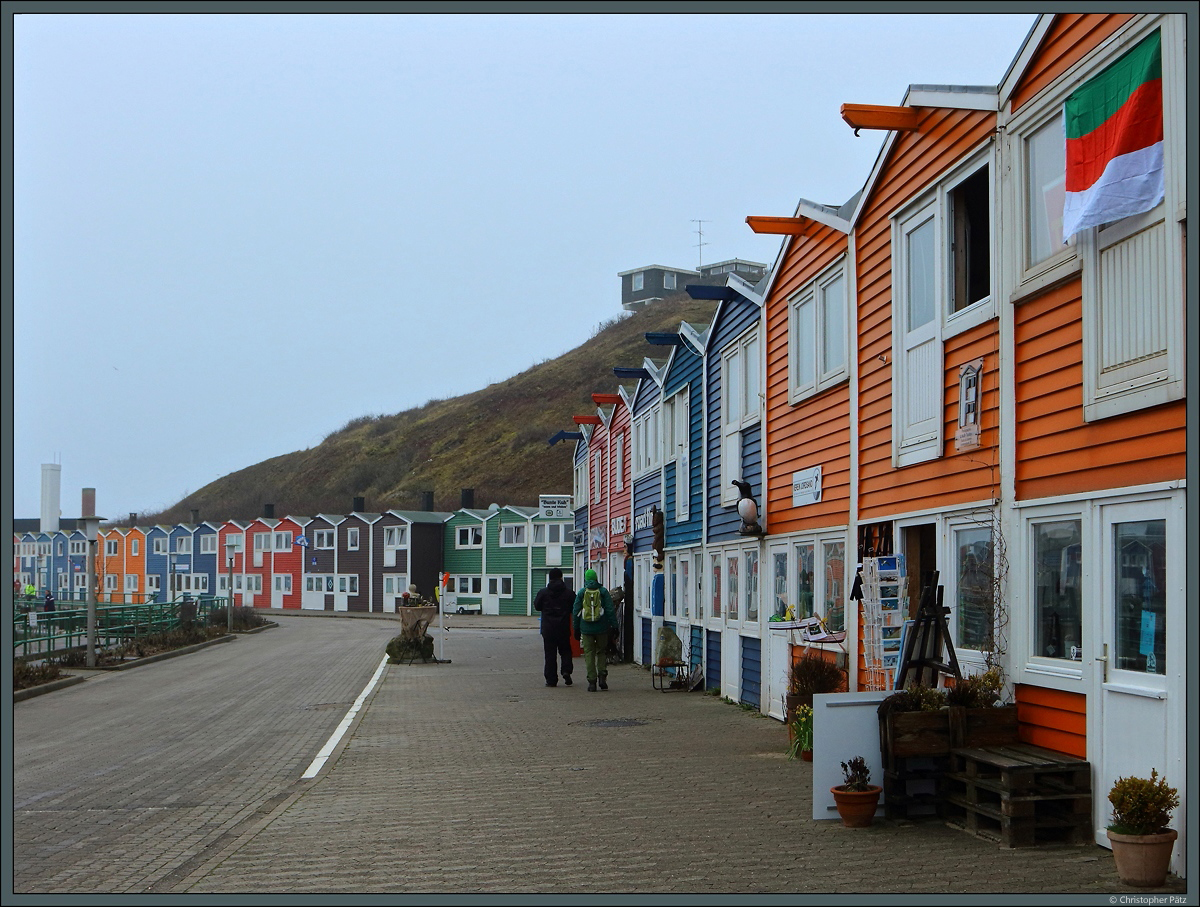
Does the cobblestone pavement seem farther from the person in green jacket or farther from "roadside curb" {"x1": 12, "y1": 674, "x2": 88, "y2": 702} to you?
"roadside curb" {"x1": 12, "y1": 674, "x2": 88, "y2": 702}

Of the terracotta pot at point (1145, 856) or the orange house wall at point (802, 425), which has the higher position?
the orange house wall at point (802, 425)

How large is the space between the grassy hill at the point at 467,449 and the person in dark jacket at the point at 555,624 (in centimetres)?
8243

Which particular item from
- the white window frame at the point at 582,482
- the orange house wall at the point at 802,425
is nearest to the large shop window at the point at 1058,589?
the orange house wall at the point at 802,425

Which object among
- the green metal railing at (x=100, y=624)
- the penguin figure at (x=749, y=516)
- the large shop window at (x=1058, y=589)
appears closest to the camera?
the large shop window at (x=1058, y=589)

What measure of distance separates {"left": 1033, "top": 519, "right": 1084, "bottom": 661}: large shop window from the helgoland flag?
1937mm

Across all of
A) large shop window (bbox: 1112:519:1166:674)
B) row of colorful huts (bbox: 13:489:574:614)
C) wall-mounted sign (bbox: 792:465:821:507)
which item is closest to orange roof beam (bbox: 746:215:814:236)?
wall-mounted sign (bbox: 792:465:821:507)

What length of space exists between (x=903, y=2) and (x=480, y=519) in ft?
217

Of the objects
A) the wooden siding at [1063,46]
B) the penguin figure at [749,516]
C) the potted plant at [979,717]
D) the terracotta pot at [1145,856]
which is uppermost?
the wooden siding at [1063,46]

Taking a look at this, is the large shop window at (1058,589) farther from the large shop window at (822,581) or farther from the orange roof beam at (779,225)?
the orange roof beam at (779,225)

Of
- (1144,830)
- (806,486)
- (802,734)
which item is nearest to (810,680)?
(802,734)

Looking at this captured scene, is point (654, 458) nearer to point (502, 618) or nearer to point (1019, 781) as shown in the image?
point (1019, 781)

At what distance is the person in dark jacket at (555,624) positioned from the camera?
2103cm

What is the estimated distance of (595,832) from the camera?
835 centimetres

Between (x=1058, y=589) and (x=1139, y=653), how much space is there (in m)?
1.01
